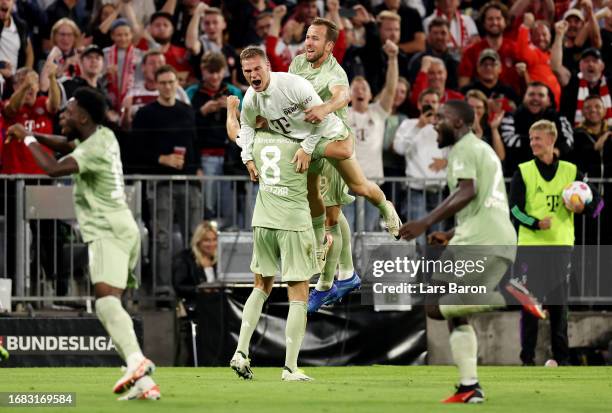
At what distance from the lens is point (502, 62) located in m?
20.7

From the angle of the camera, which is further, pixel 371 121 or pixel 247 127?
pixel 371 121

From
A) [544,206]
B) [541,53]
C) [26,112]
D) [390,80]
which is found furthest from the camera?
[541,53]

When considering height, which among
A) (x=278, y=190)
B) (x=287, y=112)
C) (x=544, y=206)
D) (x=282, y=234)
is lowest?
(x=282, y=234)

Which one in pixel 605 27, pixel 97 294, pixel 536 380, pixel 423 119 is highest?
pixel 605 27

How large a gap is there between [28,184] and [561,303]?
6755mm

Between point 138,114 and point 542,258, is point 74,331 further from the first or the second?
point 542,258

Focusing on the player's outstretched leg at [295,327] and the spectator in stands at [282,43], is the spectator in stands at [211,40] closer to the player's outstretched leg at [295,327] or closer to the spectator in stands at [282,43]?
the spectator in stands at [282,43]

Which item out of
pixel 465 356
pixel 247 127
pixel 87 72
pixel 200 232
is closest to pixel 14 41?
pixel 87 72

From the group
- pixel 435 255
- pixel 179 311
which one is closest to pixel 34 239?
pixel 179 311

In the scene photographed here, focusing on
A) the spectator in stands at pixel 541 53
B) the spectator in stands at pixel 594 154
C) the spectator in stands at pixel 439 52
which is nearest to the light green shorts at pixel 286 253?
the spectator in stands at pixel 594 154

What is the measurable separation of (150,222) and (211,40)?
3.28 metres

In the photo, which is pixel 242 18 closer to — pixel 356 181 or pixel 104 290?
pixel 356 181

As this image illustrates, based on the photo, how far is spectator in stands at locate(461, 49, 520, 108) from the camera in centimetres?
1962

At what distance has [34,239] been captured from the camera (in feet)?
56.9
